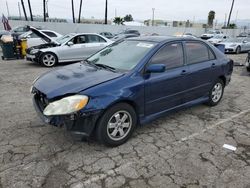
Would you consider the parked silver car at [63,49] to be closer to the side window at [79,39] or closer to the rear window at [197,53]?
the side window at [79,39]

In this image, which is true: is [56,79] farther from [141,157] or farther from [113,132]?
[141,157]

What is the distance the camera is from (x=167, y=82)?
378cm

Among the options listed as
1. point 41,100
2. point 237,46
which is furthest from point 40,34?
point 237,46

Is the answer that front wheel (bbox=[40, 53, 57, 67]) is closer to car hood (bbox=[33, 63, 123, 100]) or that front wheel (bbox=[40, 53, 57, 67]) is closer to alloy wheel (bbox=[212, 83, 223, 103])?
car hood (bbox=[33, 63, 123, 100])

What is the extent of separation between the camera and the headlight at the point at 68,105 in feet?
9.41

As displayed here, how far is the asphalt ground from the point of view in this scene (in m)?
2.70

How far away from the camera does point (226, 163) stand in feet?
10.1

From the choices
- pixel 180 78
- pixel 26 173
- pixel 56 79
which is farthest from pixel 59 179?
pixel 180 78

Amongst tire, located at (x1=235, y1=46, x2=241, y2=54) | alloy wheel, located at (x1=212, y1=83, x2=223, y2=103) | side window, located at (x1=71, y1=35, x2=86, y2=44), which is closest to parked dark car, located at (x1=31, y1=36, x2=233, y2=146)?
alloy wheel, located at (x1=212, y1=83, x2=223, y2=103)

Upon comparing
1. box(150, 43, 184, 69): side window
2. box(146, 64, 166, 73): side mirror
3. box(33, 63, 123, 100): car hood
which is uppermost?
box(150, 43, 184, 69): side window

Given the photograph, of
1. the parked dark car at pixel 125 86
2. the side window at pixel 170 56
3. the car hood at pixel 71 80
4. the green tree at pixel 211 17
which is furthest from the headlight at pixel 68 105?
the green tree at pixel 211 17

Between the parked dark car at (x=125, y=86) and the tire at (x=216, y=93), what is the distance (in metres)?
0.21

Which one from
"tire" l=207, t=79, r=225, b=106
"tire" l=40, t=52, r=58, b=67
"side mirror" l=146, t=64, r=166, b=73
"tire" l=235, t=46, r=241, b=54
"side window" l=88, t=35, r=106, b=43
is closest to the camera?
"side mirror" l=146, t=64, r=166, b=73

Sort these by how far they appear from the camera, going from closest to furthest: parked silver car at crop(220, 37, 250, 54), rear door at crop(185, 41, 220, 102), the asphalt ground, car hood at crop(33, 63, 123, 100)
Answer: the asphalt ground → car hood at crop(33, 63, 123, 100) → rear door at crop(185, 41, 220, 102) → parked silver car at crop(220, 37, 250, 54)
